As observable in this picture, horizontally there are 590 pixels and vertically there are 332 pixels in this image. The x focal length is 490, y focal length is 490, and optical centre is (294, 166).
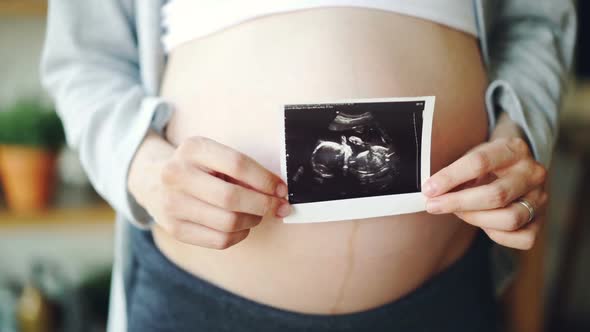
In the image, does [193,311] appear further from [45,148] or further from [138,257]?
[45,148]

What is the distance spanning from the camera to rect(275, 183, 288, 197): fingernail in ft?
1.74

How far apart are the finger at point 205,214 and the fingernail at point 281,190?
47mm

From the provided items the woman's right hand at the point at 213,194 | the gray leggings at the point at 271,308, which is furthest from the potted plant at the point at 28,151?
the woman's right hand at the point at 213,194

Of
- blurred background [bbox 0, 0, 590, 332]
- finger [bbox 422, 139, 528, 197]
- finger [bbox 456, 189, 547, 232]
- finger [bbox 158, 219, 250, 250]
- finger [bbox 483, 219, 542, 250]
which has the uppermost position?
finger [bbox 422, 139, 528, 197]

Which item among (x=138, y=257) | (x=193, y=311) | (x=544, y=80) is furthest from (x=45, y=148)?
(x=544, y=80)

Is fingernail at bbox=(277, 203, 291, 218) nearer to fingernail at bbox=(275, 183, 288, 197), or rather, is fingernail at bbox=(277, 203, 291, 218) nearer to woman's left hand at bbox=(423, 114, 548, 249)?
fingernail at bbox=(275, 183, 288, 197)

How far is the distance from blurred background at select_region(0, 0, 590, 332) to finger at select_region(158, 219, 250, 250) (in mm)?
776

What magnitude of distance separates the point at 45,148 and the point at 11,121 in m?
0.10

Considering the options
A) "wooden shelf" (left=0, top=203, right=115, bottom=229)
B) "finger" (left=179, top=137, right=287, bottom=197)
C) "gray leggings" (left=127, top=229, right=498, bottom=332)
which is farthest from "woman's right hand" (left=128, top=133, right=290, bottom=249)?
"wooden shelf" (left=0, top=203, right=115, bottom=229)

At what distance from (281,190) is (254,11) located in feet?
0.85

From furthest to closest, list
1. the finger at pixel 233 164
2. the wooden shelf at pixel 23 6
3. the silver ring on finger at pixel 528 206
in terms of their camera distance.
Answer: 1. the wooden shelf at pixel 23 6
2. the silver ring on finger at pixel 528 206
3. the finger at pixel 233 164

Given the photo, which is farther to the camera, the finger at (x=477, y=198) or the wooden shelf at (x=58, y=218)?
the wooden shelf at (x=58, y=218)

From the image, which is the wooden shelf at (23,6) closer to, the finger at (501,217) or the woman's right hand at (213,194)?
the woman's right hand at (213,194)

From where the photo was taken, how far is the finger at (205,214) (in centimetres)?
53
